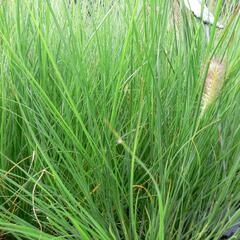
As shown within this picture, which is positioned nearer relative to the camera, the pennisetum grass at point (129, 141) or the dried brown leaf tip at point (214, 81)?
the dried brown leaf tip at point (214, 81)

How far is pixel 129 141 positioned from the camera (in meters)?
0.90

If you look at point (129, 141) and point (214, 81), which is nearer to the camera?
point (214, 81)

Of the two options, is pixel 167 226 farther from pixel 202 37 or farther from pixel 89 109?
pixel 202 37

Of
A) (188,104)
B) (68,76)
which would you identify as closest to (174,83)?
(188,104)

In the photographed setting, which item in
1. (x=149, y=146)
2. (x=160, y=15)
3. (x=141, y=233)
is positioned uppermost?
(x=160, y=15)

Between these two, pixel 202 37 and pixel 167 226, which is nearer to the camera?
pixel 167 226

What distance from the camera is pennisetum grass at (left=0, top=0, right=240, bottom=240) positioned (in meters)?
0.78

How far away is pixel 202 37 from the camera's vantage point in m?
0.99

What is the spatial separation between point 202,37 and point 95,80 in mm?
252

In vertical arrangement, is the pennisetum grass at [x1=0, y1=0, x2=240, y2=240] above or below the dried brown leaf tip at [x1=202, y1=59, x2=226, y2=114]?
below

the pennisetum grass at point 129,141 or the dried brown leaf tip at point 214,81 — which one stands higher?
the dried brown leaf tip at point 214,81

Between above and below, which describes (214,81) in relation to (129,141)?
above

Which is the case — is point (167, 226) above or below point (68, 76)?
below

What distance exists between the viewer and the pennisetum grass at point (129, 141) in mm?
780
